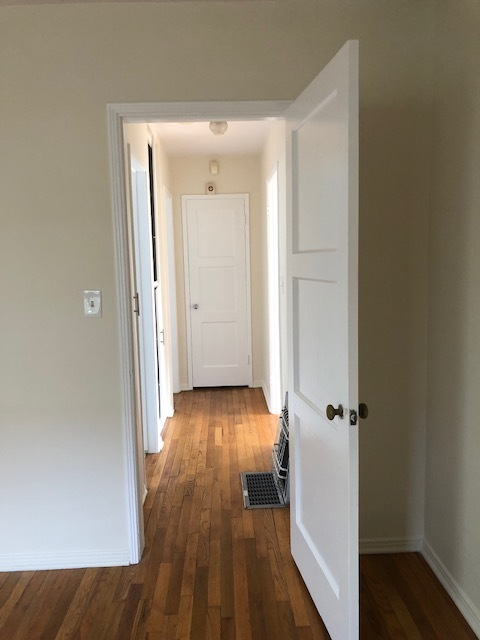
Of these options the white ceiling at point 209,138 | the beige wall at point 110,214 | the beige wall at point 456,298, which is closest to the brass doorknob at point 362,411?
the beige wall at point 456,298

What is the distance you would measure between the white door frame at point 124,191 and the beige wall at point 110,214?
0.12 feet

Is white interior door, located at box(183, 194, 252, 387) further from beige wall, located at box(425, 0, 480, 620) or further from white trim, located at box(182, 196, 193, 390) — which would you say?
beige wall, located at box(425, 0, 480, 620)

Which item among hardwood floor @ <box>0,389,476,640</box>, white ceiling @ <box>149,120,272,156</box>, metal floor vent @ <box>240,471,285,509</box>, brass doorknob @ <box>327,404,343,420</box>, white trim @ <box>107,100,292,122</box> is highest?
white ceiling @ <box>149,120,272,156</box>

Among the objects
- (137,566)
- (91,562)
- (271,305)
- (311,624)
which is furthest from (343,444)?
(271,305)

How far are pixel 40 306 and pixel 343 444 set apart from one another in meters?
1.46

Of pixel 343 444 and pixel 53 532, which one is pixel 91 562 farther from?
pixel 343 444

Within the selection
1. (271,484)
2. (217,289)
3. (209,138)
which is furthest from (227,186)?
(271,484)

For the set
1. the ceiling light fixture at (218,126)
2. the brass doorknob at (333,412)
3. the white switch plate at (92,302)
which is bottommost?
the brass doorknob at (333,412)

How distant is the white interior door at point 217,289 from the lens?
5.22m

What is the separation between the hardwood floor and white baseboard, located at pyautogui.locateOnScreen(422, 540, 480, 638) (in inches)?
1.1

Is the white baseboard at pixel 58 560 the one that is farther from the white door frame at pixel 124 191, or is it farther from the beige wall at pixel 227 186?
the beige wall at pixel 227 186

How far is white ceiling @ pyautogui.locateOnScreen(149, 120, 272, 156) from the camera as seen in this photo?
391cm

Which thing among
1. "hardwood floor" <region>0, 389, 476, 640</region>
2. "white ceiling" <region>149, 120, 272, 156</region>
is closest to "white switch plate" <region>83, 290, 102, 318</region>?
"hardwood floor" <region>0, 389, 476, 640</region>

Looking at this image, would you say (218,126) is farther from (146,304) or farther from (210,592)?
(210,592)
